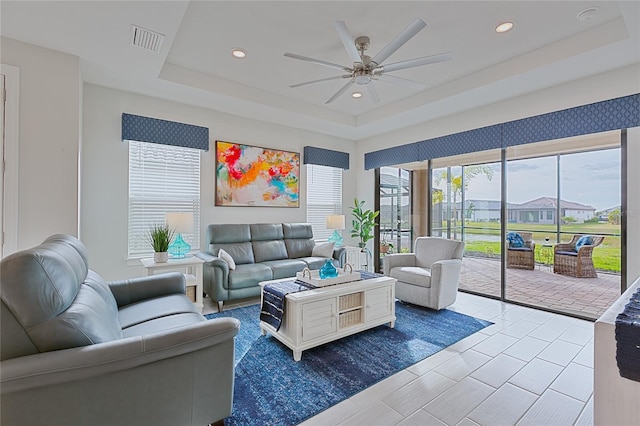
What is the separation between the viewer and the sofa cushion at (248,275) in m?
3.66

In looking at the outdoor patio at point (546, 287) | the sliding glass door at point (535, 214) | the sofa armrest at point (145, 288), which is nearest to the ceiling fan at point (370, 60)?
the sliding glass door at point (535, 214)

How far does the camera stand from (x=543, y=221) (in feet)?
13.2

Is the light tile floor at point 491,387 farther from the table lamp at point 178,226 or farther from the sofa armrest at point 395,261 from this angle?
the table lamp at point 178,226

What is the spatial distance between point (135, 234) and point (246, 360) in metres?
2.57

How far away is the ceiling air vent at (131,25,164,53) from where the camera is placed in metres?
2.54

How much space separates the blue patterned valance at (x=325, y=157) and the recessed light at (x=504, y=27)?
3.30 metres

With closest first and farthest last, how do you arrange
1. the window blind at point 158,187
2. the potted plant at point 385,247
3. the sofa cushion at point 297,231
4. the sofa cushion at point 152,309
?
the sofa cushion at point 152,309 < the window blind at point 158,187 < the sofa cushion at point 297,231 < the potted plant at point 385,247

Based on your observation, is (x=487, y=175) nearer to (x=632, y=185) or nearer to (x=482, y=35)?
(x=632, y=185)

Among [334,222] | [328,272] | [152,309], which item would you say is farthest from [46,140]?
[334,222]

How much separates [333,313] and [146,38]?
2972mm

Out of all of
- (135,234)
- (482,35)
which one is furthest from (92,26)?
(482,35)

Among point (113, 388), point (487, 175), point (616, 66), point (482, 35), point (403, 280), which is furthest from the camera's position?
point (487, 175)

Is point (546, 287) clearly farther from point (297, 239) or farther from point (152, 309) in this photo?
point (152, 309)

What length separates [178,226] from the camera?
11.9ft
